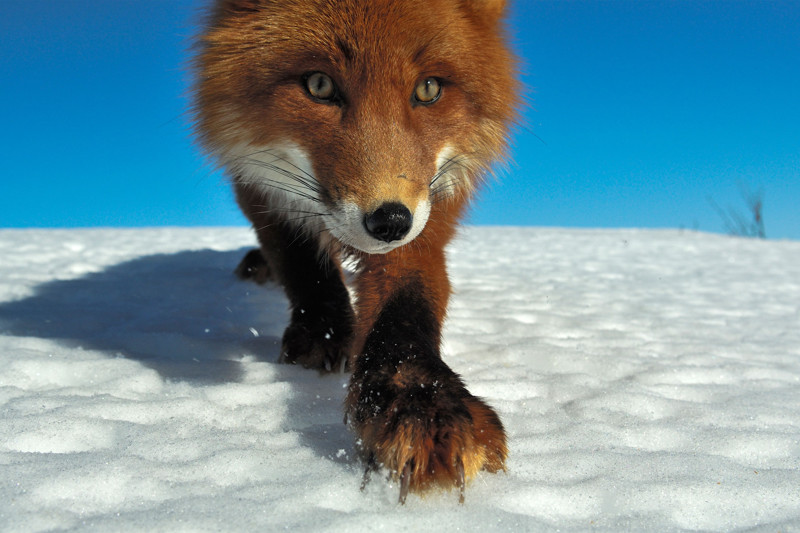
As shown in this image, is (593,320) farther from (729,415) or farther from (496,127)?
(496,127)

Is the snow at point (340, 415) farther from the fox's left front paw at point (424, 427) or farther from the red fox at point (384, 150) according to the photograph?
the red fox at point (384, 150)

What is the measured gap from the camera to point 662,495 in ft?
5.25

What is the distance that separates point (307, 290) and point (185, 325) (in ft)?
3.09

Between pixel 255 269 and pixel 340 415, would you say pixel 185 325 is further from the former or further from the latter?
pixel 340 415

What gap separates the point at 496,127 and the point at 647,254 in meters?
7.01

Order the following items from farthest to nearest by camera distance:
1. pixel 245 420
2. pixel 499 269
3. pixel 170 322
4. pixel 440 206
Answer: pixel 499 269 → pixel 170 322 → pixel 440 206 → pixel 245 420

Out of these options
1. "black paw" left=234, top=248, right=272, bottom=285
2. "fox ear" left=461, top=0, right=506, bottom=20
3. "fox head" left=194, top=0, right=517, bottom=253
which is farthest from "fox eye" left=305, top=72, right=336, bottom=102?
"black paw" left=234, top=248, right=272, bottom=285

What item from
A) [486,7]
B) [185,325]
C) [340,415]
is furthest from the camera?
[185,325]

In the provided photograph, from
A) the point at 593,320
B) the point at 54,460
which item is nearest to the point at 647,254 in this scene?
the point at 593,320

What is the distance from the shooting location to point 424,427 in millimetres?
1537

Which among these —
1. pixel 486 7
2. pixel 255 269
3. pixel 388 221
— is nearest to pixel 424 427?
pixel 388 221

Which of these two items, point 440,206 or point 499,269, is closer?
point 440,206

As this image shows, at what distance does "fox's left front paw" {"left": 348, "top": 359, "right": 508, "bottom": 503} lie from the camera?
150 cm

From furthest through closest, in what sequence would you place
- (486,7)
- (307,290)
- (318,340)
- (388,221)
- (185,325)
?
(185,325), (307,290), (318,340), (486,7), (388,221)
